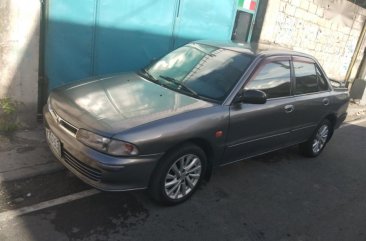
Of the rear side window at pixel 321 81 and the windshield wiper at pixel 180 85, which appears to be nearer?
the windshield wiper at pixel 180 85

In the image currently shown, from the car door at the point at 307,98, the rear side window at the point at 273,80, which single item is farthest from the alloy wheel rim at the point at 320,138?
the rear side window at the point at 273,80

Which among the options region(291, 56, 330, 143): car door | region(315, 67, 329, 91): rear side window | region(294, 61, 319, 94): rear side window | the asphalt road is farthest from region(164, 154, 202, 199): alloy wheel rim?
region(315, 67, 329, 91): rear side window

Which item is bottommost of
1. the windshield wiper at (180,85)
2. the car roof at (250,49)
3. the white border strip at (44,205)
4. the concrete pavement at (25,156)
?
the white border strip at (44,205)

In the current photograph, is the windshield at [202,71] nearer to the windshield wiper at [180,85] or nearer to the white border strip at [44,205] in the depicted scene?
the windshield wiper at [180,85]

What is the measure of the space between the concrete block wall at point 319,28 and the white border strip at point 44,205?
6770 millimetres

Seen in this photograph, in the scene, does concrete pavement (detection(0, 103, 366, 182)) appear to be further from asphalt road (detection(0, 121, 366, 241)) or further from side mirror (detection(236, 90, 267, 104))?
side mirror (detection(236, 90, 267, 104))

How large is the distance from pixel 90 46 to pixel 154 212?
3298mm

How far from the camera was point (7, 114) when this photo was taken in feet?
16.5

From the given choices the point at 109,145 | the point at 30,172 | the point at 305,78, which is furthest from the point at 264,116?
the point at 30,172

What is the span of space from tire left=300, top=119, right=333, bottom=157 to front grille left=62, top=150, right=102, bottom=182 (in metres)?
3.77

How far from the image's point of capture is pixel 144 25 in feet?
21.7

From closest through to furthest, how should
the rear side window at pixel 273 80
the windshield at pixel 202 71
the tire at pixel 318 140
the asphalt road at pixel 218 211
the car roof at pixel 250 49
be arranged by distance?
1. the asphalt road at pixel 218 211
2. the windshield at pixel 202 71
3. the rear side window at pixel 273 80
4. the car roof at pixel 250 49
5. the tire at pixel 318 140

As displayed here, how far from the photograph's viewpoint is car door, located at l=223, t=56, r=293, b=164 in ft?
14.0

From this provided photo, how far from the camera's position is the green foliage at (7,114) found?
4988 mm
